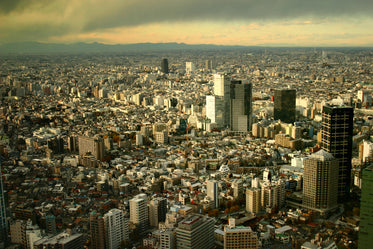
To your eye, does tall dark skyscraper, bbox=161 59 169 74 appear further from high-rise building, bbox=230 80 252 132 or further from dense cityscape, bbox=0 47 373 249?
high-rise building, bbox=230 80 252 132

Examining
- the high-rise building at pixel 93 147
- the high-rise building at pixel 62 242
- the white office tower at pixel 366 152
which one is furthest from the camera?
the high-rise building at pixel 93 147

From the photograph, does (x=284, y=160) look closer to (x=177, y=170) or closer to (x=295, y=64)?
(x=177, y=170)

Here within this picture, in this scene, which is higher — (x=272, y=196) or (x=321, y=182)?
(x=321, y=182)

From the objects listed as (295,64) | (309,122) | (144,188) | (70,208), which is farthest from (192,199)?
(295,64)

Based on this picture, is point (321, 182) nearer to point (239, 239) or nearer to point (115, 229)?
point (239, 239)

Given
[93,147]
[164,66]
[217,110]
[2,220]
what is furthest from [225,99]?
[164,66]

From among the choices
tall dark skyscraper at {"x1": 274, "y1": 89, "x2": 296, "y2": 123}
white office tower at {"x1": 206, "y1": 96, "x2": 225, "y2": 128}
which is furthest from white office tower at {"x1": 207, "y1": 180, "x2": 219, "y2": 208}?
tall dark skyscraper at {"x1": 274, "y1": 89, "x2": 296, "y2": 123}

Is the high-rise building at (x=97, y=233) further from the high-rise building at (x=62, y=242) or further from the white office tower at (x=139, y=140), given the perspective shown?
the white office tower at (x=139, y=140)

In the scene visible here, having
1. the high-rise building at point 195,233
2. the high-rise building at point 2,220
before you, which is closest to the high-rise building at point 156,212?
the high-rise building at point 195,233
